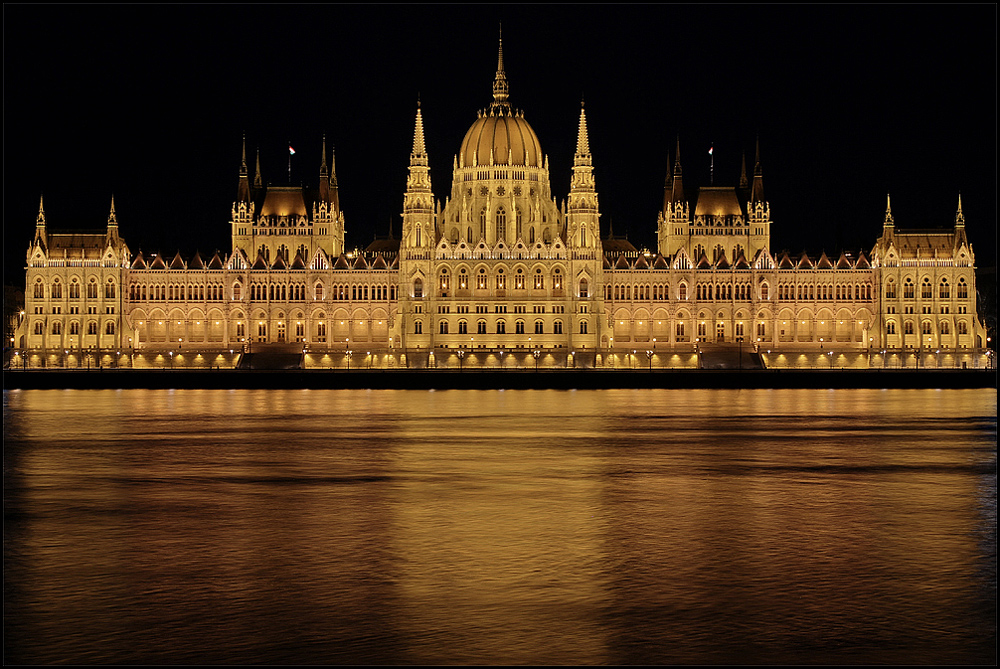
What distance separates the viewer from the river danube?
66.5 feet

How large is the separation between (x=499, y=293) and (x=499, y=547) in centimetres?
9196

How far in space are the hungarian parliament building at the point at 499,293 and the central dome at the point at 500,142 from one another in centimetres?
17

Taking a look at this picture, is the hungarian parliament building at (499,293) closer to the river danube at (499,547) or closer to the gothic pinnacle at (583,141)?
the gothic pinnacle at (583,141)

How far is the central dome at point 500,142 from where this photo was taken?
4968 inches

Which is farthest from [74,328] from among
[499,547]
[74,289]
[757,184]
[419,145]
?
[499,547]

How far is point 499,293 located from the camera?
119m

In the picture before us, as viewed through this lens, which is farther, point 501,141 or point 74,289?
point 501,141

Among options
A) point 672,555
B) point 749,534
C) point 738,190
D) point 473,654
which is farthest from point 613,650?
point 738,190

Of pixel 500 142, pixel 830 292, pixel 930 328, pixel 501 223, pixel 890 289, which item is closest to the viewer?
pixel 930 328

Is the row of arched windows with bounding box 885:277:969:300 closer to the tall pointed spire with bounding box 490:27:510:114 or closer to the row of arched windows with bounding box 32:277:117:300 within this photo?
the tall pointed spire with bounding box 490:27:510:114

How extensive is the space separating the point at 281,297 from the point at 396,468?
82.1m

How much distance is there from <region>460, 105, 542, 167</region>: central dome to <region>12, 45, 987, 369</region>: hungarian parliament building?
0.55 feet

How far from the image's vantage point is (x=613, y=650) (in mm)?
19828

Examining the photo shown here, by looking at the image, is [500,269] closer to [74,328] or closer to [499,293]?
[499,293]
